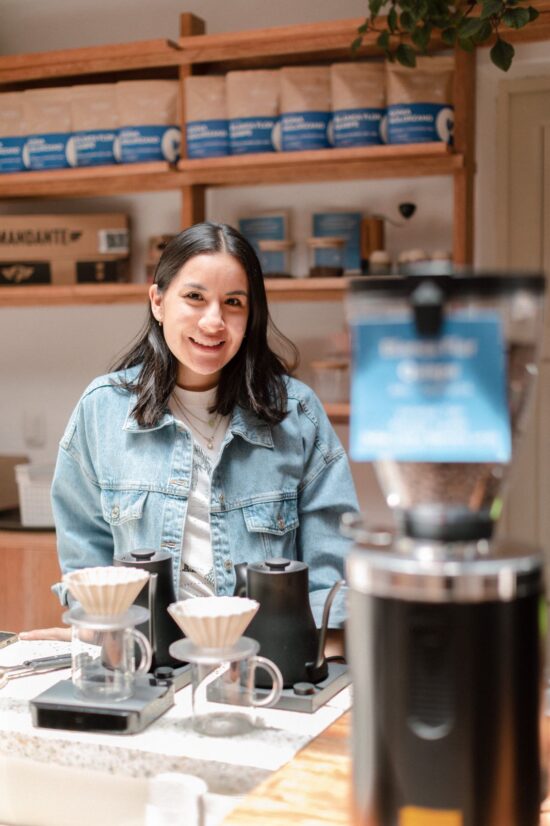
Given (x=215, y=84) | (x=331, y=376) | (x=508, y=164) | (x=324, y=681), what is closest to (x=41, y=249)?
(x=215, y=84)

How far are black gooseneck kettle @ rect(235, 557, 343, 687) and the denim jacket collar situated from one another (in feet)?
1.71

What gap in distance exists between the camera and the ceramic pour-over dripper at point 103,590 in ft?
3.80

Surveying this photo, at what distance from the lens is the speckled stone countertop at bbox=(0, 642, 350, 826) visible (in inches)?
43.4

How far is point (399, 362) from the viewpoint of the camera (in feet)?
2.95

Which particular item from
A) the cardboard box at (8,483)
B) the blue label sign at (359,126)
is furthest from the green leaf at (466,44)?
the cardboard box at (8,483)

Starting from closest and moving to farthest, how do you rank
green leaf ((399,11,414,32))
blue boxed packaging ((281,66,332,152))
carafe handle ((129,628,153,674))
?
carafe handle ((129,628,153,674)) → green leaf ((399,11,414,32)) → blue boxed packaging ((281,66,332,152))

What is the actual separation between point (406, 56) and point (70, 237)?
54.0 inches

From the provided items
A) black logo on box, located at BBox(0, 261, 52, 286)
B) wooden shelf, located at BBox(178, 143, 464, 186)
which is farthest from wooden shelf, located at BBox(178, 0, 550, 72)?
black logo on box, located at BBox(0, 261, 52, 286)

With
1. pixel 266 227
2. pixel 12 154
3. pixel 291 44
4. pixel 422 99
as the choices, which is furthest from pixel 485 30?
pixel 12 154

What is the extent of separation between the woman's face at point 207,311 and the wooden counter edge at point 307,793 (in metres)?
0.80

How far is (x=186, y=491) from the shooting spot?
1.77 metres

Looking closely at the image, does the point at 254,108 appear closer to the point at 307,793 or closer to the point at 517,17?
the point at 517,17

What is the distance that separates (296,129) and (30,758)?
7.49 ft

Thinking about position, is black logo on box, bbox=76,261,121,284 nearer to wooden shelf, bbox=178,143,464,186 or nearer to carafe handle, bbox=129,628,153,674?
wooden shelf, bbox=178,143,464,186
